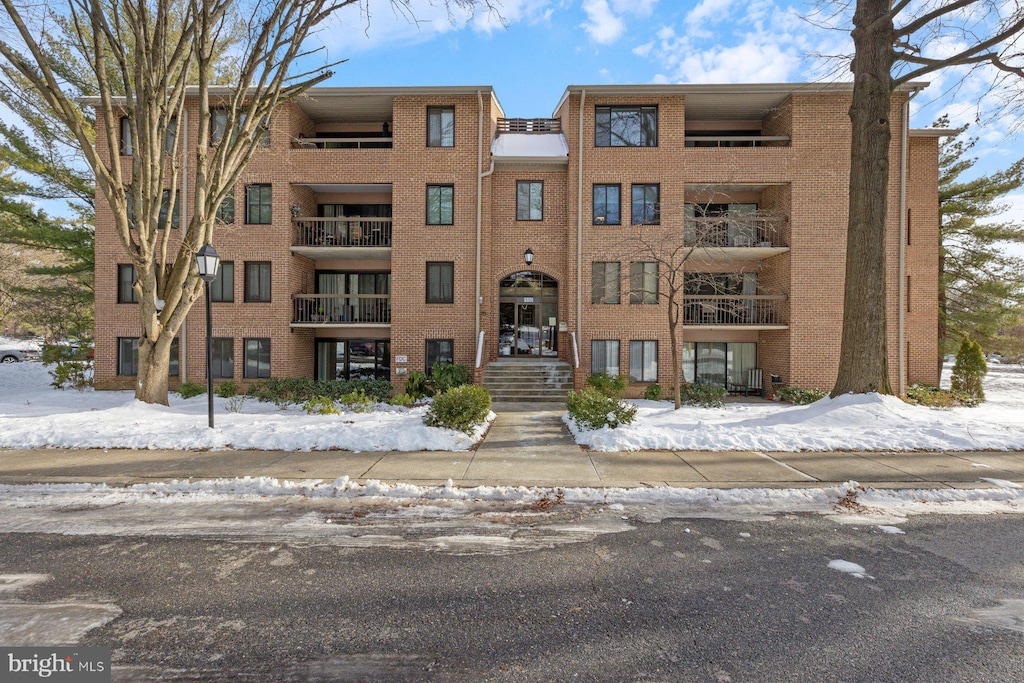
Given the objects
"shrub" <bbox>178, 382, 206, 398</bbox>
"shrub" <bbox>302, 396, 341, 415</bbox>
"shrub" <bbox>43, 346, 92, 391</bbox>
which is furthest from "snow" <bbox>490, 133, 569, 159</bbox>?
"shrub" <bbox>43, 346, 92, 391</bbox>

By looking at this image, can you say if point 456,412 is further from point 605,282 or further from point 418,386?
point 605,282

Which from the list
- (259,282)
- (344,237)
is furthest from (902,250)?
(259,282)

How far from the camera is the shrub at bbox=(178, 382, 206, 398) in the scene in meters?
15.6

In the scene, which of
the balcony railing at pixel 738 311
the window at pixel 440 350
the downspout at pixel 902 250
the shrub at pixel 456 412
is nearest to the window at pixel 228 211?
the window at pixel 440 350

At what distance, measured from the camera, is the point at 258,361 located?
17125 mm

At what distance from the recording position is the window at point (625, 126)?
1700 centimetres

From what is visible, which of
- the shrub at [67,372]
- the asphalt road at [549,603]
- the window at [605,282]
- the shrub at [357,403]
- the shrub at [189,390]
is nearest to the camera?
the asphalt road at [549,603]

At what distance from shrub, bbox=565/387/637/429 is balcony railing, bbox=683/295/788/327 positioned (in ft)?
28.5

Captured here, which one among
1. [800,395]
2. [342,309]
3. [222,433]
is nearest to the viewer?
[222,433]

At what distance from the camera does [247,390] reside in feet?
54.4

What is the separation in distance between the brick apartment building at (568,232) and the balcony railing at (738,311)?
0.08 m

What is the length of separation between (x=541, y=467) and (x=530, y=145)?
1404cm

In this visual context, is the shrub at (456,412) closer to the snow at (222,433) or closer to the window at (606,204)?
the snow at (222,433)

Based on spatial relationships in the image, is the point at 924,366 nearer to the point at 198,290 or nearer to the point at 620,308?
the point at 620,308
